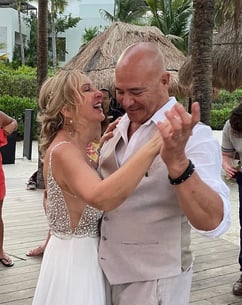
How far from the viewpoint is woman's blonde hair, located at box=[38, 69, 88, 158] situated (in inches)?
76.1

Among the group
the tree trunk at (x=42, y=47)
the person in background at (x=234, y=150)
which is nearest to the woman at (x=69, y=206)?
the person in background at (x=234, y=150)

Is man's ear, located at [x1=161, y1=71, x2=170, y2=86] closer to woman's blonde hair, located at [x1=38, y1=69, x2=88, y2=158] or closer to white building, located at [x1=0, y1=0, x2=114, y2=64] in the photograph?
woman's blonde hair, located at [x1=38, y1=69, x2=88, y2=158]

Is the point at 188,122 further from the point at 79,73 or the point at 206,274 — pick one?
the point at 206,274

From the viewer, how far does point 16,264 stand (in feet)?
14.3

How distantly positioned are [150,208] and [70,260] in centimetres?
47

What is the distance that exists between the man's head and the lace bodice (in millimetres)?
433

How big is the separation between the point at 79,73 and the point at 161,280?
0.85 meters

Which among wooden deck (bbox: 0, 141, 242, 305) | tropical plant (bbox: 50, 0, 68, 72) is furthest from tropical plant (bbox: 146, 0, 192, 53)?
wooden deck (bbox: 0, 141, 242, 305)

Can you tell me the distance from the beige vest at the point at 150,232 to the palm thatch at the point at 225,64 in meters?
7.56

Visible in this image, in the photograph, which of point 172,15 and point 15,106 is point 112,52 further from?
point 172,15

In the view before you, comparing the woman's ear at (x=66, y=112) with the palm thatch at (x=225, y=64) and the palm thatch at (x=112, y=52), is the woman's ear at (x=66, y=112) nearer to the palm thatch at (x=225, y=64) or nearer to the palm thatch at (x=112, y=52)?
the palm thatch at (x=225, y=64)

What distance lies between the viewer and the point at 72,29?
147 ft

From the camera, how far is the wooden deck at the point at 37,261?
375 cm

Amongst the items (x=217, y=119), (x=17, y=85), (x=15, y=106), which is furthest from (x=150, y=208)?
(x=217, y=119)
